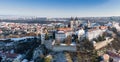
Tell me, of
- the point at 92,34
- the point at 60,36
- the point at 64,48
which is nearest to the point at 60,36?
the point at 60,36

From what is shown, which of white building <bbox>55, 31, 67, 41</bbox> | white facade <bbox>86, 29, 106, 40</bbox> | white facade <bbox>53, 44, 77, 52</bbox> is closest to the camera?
white facade <bbox>53, 44, 77, 52</bbox>

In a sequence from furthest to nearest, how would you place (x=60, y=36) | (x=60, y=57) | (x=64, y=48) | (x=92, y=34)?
(x=92, y=34), (x=60, y=36), (x=64, y=48), (x=60, y=57)

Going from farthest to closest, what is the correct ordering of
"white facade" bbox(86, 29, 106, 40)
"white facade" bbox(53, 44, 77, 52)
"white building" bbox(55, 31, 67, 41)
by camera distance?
"white facade" bbox(86, 29, 106, 40), "white building" bbox(55, 31, 67, 41), "white facade" bbox(53, 44, 77, 52)

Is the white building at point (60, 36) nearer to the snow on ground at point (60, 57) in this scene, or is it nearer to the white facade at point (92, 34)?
the white facade at point (92, 34)

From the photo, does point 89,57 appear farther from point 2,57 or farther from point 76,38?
point 2,57

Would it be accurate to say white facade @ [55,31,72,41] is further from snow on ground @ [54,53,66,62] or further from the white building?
snow on ground @ [54,53,66,62]

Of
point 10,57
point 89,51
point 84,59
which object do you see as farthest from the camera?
point 10,57

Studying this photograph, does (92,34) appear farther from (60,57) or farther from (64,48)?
(60,57)

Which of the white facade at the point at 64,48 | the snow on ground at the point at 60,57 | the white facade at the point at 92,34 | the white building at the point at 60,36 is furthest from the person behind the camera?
the white facade at the point at 92,34

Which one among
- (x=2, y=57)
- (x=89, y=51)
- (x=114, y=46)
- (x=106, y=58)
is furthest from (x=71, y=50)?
(x=2, y=57)

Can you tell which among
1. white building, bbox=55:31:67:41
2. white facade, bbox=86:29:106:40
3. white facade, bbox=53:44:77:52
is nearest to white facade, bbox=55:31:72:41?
white building, bbox=55:31:67:41

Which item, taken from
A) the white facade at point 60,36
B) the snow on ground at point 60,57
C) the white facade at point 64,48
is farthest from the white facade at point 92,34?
the snow on ground at point 60,57
